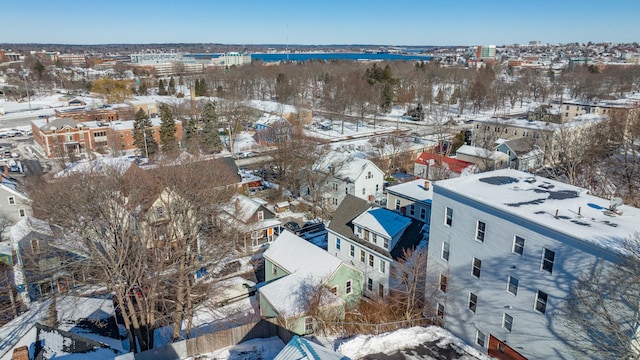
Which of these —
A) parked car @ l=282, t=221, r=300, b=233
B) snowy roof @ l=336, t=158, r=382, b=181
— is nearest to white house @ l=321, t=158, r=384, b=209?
snowy roof @ l=336, t=158, r=382, b=181

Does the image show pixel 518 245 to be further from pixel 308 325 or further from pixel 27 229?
pixel 27 229

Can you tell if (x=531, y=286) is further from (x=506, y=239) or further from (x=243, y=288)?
(x=243, y=288)

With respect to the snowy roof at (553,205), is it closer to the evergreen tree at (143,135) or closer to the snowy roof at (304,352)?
the snowy roof at (304,352)

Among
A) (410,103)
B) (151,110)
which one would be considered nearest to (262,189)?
(151,110)

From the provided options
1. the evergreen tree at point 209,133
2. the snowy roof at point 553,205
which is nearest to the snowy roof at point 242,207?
the snowy roof at point 553,205

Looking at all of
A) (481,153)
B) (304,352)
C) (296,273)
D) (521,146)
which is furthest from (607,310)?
(521,146)

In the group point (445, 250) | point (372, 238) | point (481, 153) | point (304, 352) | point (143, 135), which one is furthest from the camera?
point (143, 135)
